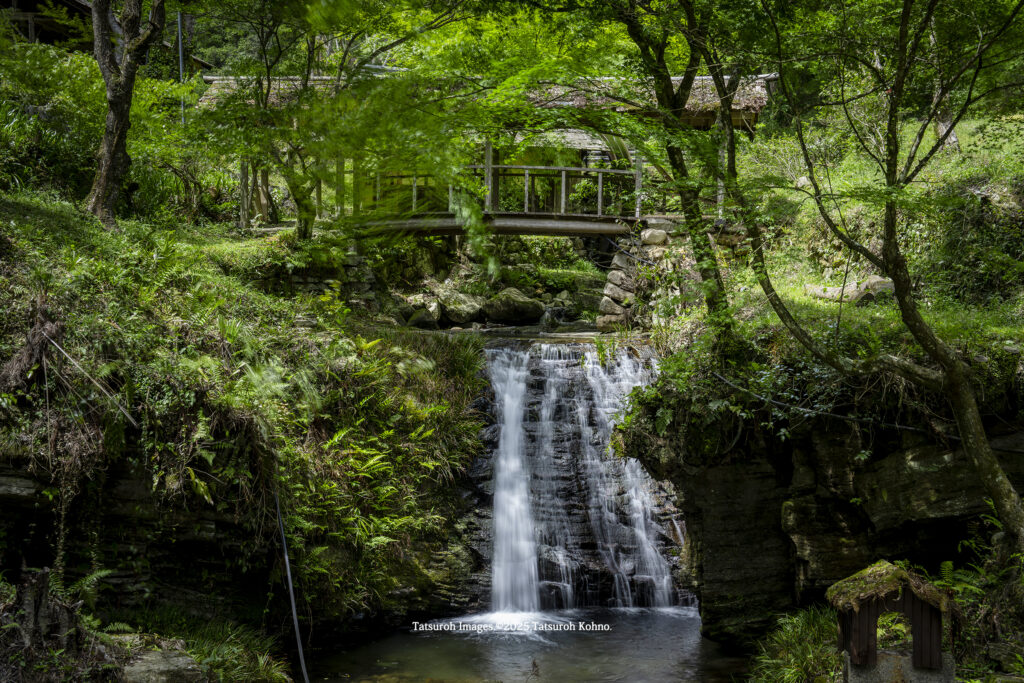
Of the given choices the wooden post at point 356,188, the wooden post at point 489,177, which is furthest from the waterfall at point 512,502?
the wooden post at point 356,188

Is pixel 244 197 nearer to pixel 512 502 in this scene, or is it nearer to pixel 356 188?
pixel 512 502

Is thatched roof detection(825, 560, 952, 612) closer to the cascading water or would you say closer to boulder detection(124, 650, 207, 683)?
the cascading water

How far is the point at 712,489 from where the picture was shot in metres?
7.38

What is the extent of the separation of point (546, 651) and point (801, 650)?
8.19ft

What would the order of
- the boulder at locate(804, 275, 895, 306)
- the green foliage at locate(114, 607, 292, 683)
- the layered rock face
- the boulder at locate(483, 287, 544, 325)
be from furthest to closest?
1. the boulder at locate(483, 287, 544, 325)
2. the boulder at locate(804, 275, 895, 306)
3. the layered rock face
4. the green foliage at locate(114, 607, 292, 683)

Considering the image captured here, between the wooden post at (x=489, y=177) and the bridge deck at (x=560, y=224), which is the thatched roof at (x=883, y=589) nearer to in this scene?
the bridge deck at (x=560, y=224)

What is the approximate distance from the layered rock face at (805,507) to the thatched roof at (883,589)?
8.14 ft

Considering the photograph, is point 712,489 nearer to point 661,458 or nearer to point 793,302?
point 661,458

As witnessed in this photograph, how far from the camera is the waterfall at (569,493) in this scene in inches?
346

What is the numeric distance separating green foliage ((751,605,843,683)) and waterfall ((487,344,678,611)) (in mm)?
2107

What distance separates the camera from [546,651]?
7434 millimetres

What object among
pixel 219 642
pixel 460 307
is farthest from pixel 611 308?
pixel 219 642

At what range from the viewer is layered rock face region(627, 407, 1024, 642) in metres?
6.52

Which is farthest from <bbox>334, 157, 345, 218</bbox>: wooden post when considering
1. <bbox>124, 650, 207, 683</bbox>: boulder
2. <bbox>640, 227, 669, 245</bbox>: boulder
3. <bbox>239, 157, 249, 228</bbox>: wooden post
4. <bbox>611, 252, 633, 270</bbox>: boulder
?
<bbox>611, 252, 633, 270</bbox>: boulder
